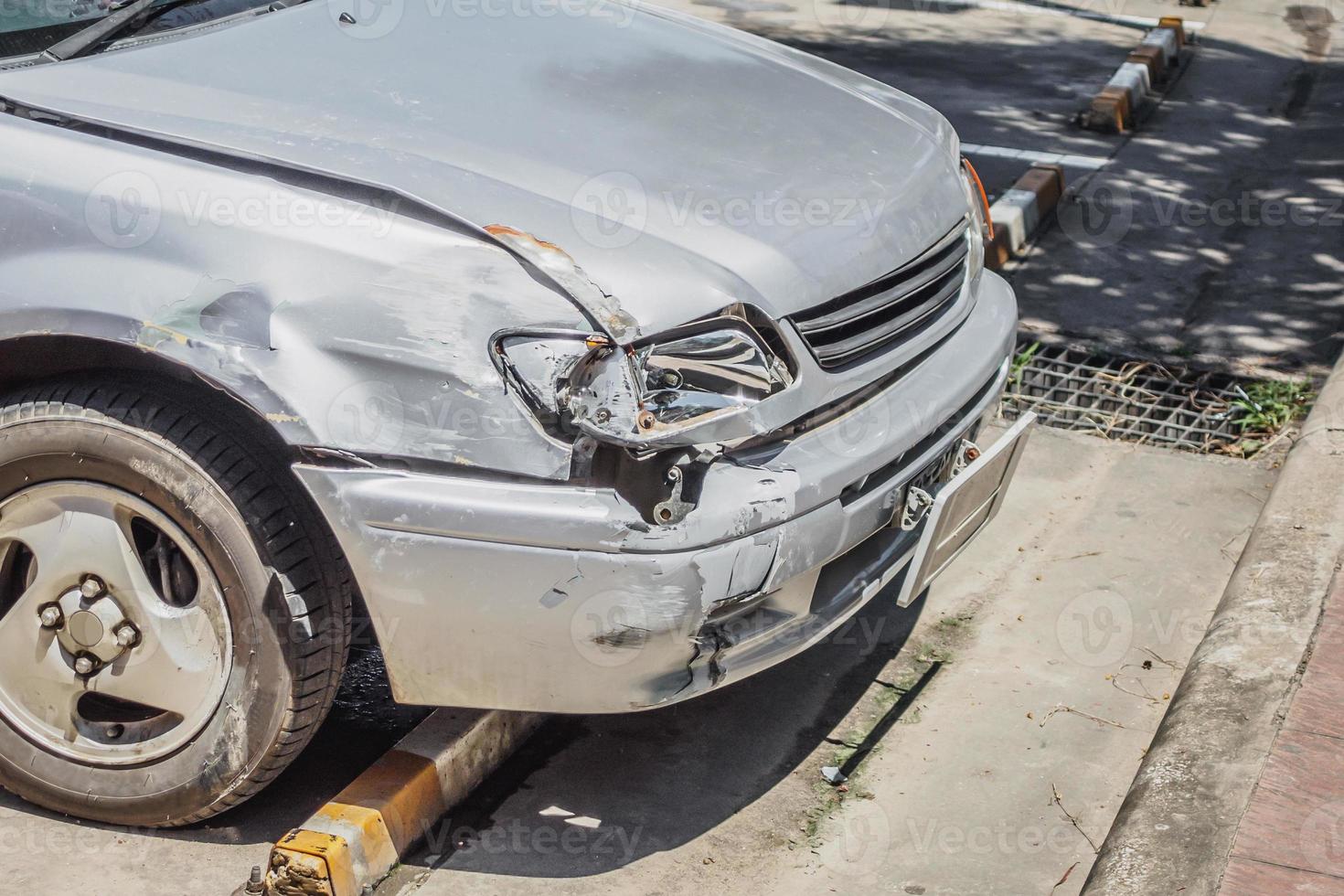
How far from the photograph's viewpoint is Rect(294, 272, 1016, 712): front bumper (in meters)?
2.32

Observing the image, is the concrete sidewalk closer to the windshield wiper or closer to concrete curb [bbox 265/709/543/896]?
concrete curb [bbox 265/709/543/896]

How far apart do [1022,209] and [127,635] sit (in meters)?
4.48

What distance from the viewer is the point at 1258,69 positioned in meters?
9.37

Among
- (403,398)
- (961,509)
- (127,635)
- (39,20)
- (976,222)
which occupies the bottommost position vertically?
(127,635)

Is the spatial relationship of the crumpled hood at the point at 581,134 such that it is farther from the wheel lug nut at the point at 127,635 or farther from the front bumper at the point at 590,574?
the wheel lug nut at the point at 127,635

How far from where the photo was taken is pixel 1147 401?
4.75m

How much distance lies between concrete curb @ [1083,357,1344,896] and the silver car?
0.62 m

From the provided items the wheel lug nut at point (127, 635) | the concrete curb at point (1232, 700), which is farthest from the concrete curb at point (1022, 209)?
the wheel lug nut at point (127, 635)

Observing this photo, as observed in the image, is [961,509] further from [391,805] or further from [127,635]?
[127,635]

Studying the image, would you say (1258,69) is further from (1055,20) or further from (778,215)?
(778,215)

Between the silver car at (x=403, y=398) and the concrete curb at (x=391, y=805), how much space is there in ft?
0.59

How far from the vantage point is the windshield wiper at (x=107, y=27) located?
2732 mm

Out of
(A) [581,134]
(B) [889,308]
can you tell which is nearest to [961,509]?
(B) [889,308]

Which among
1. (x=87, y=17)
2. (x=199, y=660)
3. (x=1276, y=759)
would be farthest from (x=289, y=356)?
(x=1276, y=759)
